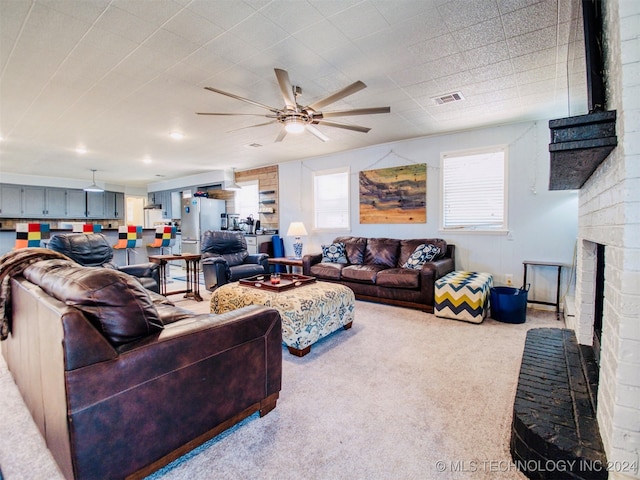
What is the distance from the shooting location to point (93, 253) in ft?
12.7

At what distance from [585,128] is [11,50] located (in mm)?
3806

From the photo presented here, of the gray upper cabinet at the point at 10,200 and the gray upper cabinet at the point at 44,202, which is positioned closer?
the gray upper cabinet at the point at 10,200

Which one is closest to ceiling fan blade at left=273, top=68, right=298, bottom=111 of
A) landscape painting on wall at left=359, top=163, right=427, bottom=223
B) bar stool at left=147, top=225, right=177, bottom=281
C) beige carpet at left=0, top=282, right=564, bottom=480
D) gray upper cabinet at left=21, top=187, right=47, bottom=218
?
beige carpet at left=0, top=282, right=564, bottom=480

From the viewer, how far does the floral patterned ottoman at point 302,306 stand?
266cm

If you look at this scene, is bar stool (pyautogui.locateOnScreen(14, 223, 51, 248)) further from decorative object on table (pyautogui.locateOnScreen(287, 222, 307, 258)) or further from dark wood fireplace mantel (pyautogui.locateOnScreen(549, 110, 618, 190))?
dark wood fireplace mantel (pyautogui.locateOnScreen(549, 110, 618, 190))

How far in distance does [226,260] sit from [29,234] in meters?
2.56

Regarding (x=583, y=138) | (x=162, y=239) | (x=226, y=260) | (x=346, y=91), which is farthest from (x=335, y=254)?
(x=583, y=138)

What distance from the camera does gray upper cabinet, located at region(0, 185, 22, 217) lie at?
764cm

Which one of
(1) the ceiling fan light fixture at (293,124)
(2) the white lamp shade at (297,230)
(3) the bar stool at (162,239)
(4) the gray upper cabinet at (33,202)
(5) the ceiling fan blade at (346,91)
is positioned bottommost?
(3) the bar stool at (162,239)

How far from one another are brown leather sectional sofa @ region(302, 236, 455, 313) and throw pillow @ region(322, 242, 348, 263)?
8cm

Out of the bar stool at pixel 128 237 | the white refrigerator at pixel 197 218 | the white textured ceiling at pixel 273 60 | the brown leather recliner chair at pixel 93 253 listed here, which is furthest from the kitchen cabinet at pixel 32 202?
the brown leather recliner chair at pixel 93 253

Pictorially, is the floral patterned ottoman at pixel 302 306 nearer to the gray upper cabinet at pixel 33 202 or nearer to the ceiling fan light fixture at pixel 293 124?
the ceiling fan light fixture at pixel 293 124

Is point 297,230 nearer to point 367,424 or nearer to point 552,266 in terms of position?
point 552,266

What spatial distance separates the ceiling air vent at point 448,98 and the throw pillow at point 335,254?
2.61m
